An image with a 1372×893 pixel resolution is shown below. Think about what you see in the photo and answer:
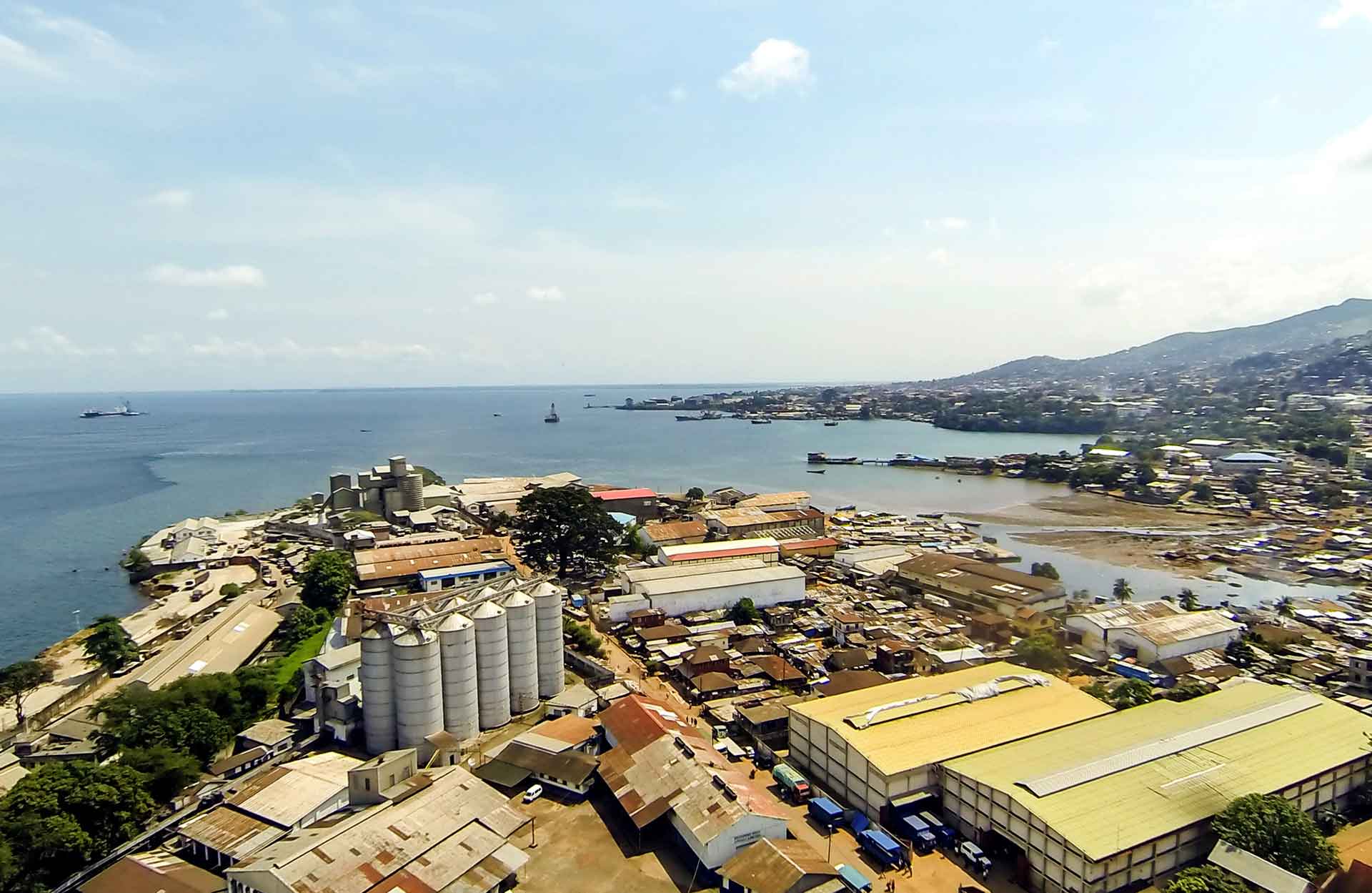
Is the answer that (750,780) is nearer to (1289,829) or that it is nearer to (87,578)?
(1289,829)

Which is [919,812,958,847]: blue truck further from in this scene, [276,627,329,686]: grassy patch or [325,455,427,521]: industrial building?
[325,455,427,521]: industrial building

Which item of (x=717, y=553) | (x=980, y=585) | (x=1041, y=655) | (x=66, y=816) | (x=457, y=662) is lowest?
(x=1041, y=655)

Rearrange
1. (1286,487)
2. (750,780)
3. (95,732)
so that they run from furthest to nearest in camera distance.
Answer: (1286,487) → (95,732) → (750,780)

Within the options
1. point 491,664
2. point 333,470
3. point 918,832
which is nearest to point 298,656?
point 491,664

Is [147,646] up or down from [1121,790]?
down

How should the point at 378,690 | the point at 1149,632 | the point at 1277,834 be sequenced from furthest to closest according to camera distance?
the point at 1149,632 → the point at 378,690 → the point at 1277,834

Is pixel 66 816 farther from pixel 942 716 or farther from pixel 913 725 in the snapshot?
pixel 942 716

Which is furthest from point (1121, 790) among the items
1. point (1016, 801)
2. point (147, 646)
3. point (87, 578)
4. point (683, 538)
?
point (87, 578)

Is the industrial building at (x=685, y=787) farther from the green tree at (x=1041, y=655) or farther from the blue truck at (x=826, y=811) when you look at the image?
the green tree at (x=1041, y=655)
